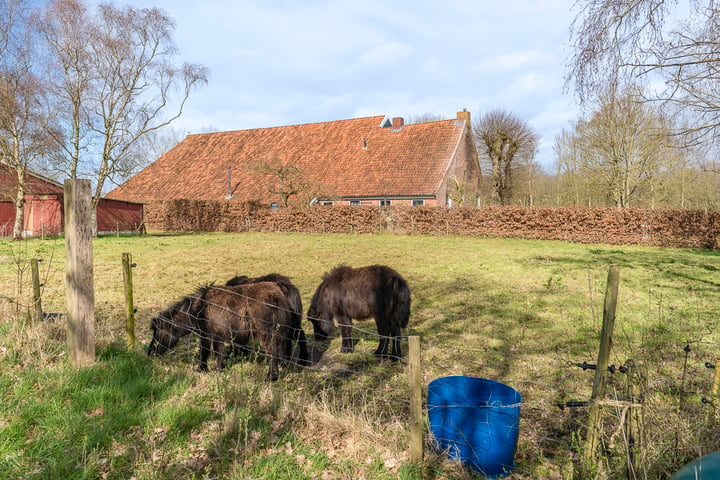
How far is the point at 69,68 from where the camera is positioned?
22297 millimetres

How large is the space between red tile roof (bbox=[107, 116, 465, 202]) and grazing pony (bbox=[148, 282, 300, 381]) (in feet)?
77.1

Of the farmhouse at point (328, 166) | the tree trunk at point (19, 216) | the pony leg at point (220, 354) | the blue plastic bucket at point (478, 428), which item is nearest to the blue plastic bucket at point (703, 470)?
the blue plastic bucket at point (478, 428)

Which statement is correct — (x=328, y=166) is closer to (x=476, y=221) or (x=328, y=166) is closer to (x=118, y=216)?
(x=476, y=221)

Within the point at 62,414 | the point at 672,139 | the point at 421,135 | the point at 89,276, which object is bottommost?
the point at 62,414

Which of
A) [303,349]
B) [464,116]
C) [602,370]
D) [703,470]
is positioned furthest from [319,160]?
[703,470]

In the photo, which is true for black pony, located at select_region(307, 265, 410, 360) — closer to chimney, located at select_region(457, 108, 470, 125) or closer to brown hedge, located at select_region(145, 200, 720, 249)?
brown hedge, located at select_region(145, 200, 720, 249)

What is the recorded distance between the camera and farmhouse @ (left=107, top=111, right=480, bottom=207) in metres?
29.0

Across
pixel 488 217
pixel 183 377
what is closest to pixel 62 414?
pixel 183 377

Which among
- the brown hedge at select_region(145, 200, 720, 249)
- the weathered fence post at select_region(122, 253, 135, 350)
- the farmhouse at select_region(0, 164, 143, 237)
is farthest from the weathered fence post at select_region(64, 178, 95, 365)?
the farmhouse at select_region(0, 164, 143, 237)

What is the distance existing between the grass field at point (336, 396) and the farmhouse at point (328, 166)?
789 inches

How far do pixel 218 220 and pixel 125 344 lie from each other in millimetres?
25796

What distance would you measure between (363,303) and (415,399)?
123 inches

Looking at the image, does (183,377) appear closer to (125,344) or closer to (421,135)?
(125,344)

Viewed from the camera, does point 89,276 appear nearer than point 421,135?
Yes
